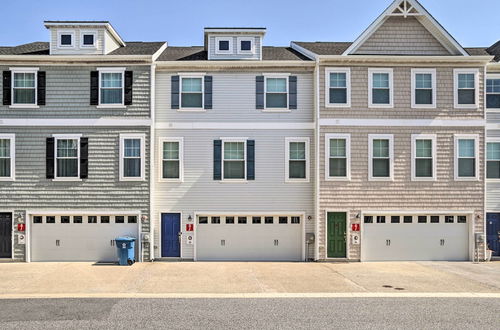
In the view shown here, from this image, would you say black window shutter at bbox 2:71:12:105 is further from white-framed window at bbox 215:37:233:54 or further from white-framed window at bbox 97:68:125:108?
white-framed window at bbox 215:37:233:54

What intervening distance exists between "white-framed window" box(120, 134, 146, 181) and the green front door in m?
8.02

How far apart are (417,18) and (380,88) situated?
337 centimetres

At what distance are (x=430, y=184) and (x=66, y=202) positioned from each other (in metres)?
15.1

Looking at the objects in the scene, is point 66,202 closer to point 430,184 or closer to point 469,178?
point 430,184

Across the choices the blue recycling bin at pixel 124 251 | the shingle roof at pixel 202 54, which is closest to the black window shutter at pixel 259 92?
the shingle roof at pixel 202 54

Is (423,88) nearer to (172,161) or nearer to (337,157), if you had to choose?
(337,157)

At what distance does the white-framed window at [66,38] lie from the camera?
18.8 meters

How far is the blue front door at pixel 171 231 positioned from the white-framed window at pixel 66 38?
8.18m

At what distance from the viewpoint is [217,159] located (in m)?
19.0

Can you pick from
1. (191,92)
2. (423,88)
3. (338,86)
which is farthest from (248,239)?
(423,88)

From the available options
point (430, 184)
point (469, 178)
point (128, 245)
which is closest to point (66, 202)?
point (128, 245)

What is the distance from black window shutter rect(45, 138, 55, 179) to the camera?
60.3 ft

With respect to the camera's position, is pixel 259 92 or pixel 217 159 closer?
pixel 217 159

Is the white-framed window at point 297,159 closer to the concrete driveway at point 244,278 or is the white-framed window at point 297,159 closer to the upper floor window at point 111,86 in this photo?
the concrete driveway at point 244,278
